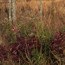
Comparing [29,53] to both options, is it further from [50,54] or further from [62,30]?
[62,30]

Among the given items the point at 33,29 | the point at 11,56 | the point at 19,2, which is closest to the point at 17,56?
the point at 11,56

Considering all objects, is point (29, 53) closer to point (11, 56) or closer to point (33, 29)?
point (11, 56)

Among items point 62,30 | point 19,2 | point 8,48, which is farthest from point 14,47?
point 19,2

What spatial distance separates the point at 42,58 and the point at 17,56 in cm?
53

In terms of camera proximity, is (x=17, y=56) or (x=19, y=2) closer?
(x=17, y=56)

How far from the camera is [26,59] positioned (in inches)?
213

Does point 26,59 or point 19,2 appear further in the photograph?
point 19,2

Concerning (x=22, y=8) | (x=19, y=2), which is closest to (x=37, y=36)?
(x=22, y=8)

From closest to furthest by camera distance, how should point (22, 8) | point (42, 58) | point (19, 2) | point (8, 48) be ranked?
point (42, 58) < point (8, 48) < point (22, 8) < point (19, 2)

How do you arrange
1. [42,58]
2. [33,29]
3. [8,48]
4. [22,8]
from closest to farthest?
[42,58] < [8,48] < [33,29] < [22,8]

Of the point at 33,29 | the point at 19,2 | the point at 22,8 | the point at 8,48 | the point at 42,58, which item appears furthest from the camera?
the point at 19,2

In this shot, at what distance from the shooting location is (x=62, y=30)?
6059 millimetres

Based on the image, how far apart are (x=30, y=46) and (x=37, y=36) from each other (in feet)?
0.95

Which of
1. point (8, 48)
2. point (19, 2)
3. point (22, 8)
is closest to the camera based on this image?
point (8, 48)
